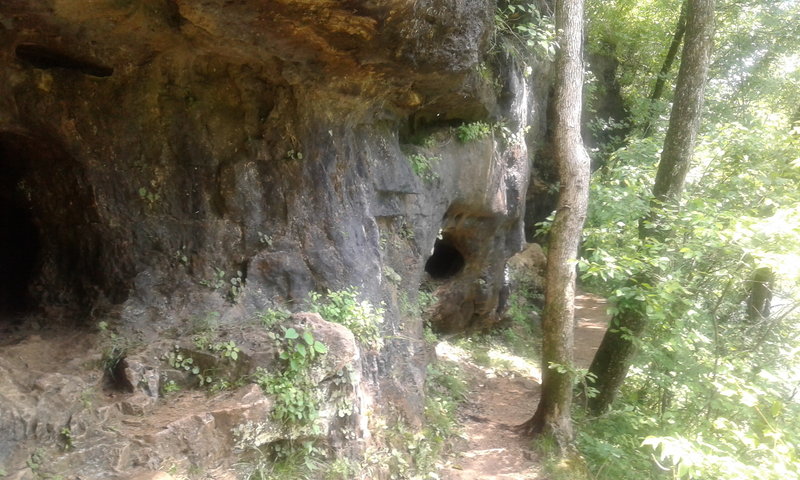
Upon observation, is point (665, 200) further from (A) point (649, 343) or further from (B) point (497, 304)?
(B) point (497, 304)

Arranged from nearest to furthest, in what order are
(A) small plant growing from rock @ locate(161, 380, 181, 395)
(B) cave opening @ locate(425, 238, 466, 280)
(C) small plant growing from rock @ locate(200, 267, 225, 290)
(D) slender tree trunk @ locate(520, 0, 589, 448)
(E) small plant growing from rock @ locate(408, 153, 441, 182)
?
1. (A) small plant growing from rock @ locate(161, 380, 181, 395)
2. (C) small plant growing from rock @ locate(200, 267, 225, 290)
3. (D) slender tree trunk @ locate(520, 0, 589, 448)
4. (E) small plant growing from rock @ locate(408, 153, 441, 182)
5. (B) cave opening @ locate(425, 238, 466, 280)

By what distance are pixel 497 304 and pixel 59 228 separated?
8102 millimetres

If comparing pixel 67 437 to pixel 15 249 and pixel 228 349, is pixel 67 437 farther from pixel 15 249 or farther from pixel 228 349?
pixel 15 249

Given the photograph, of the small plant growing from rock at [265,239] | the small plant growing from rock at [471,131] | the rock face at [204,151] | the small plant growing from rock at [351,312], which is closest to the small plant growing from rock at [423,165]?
the small plant growing from rock at [471,131]

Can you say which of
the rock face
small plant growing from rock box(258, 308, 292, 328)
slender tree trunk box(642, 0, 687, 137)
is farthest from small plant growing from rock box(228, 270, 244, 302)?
slender tree trunk box(642, 0, 687, 137)

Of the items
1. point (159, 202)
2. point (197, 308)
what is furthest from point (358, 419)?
point (159, 202)

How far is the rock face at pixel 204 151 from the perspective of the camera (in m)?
4.64

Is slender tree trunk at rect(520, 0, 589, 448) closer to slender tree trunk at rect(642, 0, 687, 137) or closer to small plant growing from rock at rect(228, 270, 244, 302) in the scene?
small plant growing from rock at rect(228, 270, 244, 302)

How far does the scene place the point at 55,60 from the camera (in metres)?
4.82

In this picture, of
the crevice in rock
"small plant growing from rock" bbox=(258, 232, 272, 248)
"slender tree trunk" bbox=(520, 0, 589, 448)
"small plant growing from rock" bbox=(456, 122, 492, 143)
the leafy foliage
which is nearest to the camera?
the crevice in rock

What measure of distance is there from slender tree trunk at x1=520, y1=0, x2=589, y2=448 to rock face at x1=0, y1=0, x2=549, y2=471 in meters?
1.71

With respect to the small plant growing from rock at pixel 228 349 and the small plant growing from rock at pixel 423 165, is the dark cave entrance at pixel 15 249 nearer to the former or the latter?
the small plant growing from rock at pixel 228 349

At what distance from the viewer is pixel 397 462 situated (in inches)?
227

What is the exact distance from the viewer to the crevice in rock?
4.63 m
